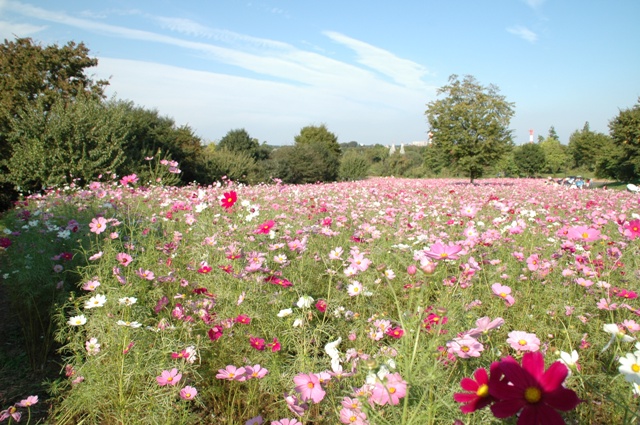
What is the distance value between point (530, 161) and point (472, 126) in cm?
2865

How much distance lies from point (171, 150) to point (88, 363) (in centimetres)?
1268

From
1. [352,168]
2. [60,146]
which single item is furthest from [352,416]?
[352,168]

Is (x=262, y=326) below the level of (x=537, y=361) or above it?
below

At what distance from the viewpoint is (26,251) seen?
10.5 feet

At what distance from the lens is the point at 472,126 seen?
62.7 ft

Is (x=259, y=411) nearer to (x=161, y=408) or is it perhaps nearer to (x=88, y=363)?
(x=161, y=408)

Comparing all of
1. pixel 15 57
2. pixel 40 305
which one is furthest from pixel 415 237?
pixel 15 57

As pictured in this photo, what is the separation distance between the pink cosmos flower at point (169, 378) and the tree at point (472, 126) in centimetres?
1947

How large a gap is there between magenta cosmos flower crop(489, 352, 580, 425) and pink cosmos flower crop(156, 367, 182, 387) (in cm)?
127

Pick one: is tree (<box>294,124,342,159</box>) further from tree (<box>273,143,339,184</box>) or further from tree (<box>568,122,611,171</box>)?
tree (<box>568,122,611,171</box>)

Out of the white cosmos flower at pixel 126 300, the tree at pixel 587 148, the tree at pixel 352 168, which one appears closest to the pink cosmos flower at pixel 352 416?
the white cosmos flower at pixel 126 300

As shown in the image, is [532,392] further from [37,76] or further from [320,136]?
[320,136]

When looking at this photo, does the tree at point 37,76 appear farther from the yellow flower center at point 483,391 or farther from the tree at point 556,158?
the tree at point 556,158

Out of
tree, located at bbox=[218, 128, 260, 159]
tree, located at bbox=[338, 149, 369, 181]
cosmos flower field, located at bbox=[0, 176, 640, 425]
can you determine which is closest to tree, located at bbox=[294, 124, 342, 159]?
tree, located at bbox=[338, 149, 369, 181]
